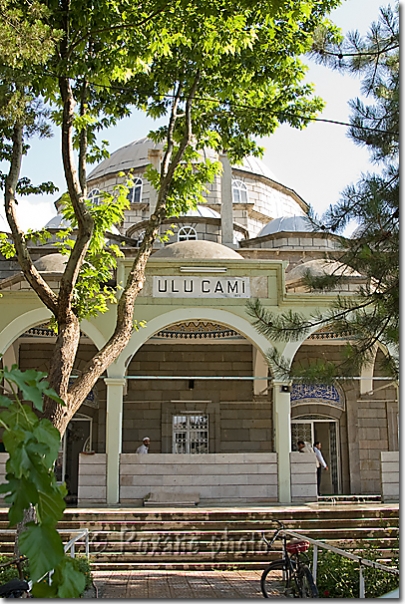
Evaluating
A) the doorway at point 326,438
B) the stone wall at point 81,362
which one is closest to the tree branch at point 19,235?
the stone wall at point 81,362

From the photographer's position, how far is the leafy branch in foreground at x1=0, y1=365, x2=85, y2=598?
226 centimetres

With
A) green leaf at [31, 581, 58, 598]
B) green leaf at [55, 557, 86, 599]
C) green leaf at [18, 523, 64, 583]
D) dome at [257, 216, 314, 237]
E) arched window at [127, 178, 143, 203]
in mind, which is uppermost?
arched window at [127, 178, 143, 203]

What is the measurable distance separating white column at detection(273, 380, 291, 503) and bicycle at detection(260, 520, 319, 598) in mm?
4818

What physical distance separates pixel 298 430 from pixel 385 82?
39.9 ft

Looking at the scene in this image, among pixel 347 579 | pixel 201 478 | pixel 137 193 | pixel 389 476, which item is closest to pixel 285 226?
pixel 137 193

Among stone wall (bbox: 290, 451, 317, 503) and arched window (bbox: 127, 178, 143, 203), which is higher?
arched window (bbox: 127, 178, 143, 203)

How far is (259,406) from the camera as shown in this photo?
657 inches

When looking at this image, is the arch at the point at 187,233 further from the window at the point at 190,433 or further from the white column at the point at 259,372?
the window at the point at 190,433

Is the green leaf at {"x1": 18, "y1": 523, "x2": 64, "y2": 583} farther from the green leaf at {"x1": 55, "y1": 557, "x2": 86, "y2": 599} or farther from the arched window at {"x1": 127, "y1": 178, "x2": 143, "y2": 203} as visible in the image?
the arched window at {"x1": 127, "y1": 178, "x2": 143, "y2": 203}

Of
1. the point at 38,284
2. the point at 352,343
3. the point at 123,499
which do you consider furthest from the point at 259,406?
the point at 352,343

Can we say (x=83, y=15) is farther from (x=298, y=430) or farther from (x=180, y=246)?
(x=298, y=430)

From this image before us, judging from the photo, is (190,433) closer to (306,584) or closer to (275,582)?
(275,582)

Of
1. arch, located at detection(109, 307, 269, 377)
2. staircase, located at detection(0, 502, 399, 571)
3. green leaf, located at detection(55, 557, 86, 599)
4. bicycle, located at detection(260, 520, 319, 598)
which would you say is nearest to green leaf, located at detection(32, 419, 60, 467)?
green leaf, located at detection(55, 557, 86, 599)

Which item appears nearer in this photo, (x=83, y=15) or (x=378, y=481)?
(x=83, y=15)
